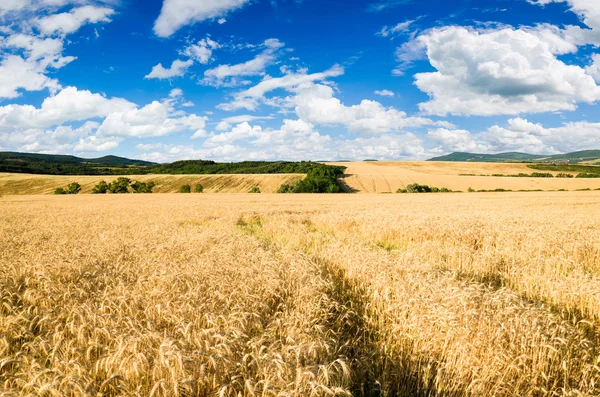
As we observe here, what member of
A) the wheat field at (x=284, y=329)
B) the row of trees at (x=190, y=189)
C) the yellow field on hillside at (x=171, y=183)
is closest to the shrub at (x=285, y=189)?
the yellow field on hillside at (x=171, y=183)

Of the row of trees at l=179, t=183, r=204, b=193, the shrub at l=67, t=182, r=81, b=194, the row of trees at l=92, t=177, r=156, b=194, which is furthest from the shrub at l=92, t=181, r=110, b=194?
the row of trees at l=179, t=183, r=204, b=193

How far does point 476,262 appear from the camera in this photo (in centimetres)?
847

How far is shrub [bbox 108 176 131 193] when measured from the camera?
7864 cm

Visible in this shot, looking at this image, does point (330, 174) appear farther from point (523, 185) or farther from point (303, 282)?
point (303, 282)

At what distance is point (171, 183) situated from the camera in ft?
274

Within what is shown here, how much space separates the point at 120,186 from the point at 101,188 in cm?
531

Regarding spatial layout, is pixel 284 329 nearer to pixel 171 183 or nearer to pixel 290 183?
pixel 290 183

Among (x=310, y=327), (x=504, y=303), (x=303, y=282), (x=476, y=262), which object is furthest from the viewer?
(x=476, y=262)

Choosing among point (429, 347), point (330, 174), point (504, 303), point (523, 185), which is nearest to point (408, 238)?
point (504, 303)

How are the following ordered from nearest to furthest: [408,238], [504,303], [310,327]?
[310,327]
[504,303]
[408,238]

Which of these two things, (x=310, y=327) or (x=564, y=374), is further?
(x=310, y=327)

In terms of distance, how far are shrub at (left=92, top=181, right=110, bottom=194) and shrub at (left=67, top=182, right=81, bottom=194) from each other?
3.39 meters

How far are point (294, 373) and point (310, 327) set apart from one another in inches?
49.9

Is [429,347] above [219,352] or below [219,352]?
below
